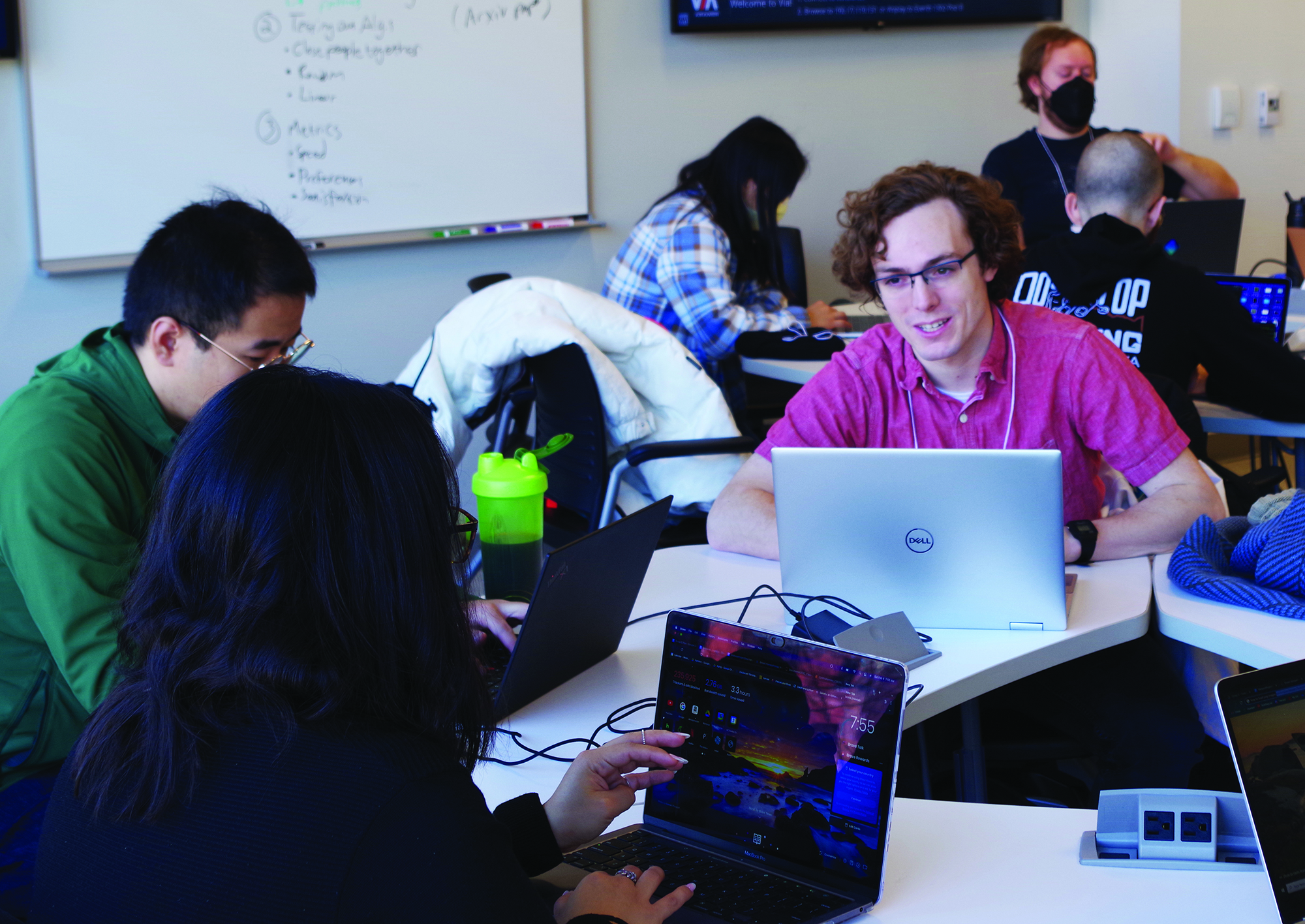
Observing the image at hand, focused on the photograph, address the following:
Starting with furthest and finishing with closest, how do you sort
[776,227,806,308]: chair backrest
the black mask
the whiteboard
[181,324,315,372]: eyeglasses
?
[776,227,806,308]: chair backrest < the black mask < the whiteboard < [181,324,315,372]: eyeglasses

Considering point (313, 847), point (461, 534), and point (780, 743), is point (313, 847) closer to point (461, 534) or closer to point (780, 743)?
point (461, 534)

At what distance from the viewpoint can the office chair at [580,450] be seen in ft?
7.55

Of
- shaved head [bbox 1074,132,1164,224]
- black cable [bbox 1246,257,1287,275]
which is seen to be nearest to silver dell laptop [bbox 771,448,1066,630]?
shaved head [bbox 1074,132,1164,224]

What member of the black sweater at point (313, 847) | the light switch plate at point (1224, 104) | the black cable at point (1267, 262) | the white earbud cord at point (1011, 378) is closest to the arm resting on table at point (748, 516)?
the white earbud cord at point (1011, 378)

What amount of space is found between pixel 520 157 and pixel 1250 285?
2235 millimetres

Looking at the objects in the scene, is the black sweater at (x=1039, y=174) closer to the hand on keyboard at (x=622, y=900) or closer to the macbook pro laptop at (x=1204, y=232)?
the macbook pro laptop at (x=1204, y=232)

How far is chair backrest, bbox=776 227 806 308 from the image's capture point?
4.13m

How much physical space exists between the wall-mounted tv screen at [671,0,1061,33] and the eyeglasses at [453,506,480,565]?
133 inches

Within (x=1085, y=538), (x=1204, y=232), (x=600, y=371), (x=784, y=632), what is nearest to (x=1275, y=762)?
(x=784, y=632)

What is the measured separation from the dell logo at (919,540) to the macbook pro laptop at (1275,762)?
0.51 m

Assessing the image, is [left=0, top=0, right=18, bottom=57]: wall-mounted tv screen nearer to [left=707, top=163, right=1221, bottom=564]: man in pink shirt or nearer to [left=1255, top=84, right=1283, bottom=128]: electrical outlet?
[left=707, top=163, right=1221, bottom=564]: man in pink shirt

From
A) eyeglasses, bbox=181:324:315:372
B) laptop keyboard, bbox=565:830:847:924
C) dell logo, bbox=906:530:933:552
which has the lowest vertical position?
laptop keyboard, bbox=565:830:847:924

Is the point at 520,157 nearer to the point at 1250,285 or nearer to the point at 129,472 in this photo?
the point at 1250,285

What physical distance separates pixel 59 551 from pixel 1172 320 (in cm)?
217
